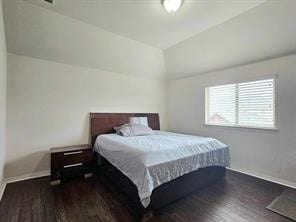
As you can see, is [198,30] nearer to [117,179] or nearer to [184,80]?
[184,80]

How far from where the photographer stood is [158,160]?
202 centimetres

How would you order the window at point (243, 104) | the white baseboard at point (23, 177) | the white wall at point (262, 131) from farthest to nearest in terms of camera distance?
the window at point (243, 104), the white wall at point (262, 131), the white baseboard at point (23, 177)

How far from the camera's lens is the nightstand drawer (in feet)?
9.55

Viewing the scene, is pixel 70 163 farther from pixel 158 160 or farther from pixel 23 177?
pixel 158 160

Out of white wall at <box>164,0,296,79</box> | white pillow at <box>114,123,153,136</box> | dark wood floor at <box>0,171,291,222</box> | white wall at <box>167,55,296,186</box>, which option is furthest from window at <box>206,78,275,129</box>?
white pillow at <box>114,123,153,136</box>

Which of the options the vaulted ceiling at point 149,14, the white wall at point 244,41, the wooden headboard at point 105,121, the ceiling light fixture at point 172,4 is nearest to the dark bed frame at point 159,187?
the wooden headboard at point 105,121

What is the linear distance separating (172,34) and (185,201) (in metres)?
2.91

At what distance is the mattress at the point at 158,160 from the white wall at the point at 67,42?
189cm

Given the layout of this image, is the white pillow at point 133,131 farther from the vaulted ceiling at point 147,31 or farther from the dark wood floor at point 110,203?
the vaulted ceiling at point 147,31

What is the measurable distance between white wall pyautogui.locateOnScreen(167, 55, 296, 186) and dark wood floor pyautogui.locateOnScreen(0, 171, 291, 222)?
14.5 inches

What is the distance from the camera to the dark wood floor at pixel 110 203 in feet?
6.34

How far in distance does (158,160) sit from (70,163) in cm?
184

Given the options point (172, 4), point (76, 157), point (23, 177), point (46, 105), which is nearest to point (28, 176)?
point (23, 177)

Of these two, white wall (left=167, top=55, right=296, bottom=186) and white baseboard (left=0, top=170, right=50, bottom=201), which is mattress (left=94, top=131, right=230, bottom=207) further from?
white baseboard (left=0, top=170, right=50, bottom=201)
